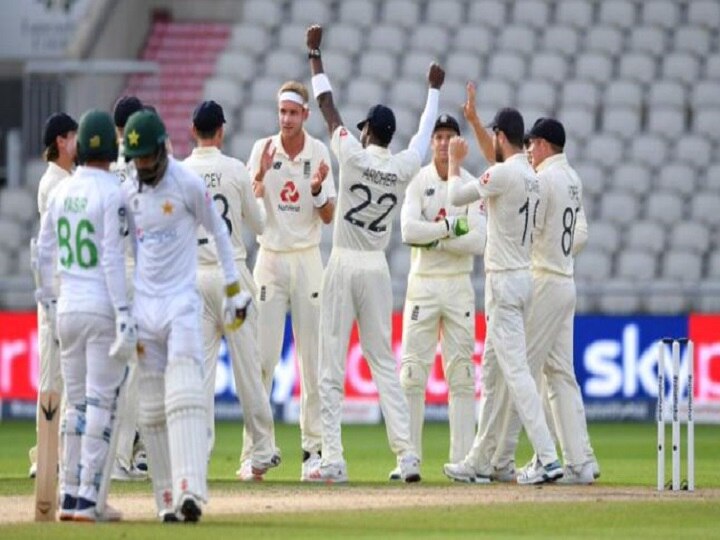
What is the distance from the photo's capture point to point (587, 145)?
25609mm

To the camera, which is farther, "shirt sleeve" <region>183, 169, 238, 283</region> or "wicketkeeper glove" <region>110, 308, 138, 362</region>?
"shirt sleeve" <region>183, 169, 238, 283</region>

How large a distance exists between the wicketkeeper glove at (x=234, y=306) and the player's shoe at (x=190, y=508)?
3.17 ft

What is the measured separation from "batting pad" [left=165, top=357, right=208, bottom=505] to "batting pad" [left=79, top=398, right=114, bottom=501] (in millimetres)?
356

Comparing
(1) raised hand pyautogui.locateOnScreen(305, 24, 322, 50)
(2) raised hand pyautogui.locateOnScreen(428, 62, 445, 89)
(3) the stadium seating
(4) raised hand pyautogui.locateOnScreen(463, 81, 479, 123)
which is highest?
(3) the stadium seating

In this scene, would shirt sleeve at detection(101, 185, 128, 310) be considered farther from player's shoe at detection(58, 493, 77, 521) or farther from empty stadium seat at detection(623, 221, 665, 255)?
empty stadium seat at detection(623, 221, 665, 255)

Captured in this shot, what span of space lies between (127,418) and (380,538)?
3922 mm

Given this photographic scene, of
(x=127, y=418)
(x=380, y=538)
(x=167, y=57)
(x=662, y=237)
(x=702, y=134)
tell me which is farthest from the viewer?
(x=167, y=57)

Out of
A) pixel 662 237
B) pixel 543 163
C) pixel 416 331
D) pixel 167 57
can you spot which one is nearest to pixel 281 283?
pixel 416 331

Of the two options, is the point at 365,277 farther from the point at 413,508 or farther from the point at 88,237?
the point at 88,237

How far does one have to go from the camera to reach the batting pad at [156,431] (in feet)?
38.0

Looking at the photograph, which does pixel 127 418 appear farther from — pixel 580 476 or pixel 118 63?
pixel 118 63

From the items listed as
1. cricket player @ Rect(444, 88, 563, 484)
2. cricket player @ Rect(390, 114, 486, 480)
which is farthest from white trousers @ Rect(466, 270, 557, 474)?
cricket player @ Rect(390, 114, 486, 480)

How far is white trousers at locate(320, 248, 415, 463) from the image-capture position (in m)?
14.5

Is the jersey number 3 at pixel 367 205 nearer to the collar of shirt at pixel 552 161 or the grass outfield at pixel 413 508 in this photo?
the collar of shirt at pixel 552 161
